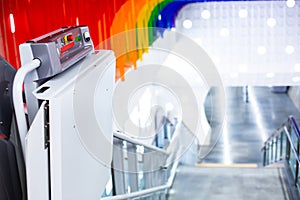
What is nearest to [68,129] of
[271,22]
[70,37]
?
[70,37]

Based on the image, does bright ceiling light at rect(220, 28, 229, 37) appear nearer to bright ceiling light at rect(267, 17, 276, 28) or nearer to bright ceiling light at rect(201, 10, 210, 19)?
bright ceiling light at rect(201, 10, 210, 19)

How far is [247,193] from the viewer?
5512 mm

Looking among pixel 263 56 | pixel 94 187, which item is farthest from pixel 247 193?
pixel 94 187

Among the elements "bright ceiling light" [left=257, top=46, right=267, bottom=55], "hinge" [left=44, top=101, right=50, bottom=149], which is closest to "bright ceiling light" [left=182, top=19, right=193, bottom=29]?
"bright ceiling light" [left=257, top=46, right=267, bottom=55]

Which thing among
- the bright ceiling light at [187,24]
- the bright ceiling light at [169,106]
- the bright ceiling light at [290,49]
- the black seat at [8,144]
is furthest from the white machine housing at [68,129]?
the bright ceiling light at [169,106]

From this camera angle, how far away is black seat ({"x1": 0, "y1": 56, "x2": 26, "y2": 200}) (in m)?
1.53

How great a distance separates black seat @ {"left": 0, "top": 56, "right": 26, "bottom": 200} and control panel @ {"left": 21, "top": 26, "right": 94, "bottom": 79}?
0.20m

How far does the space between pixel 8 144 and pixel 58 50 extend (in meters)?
0.40

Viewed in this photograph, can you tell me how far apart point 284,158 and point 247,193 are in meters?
1.30

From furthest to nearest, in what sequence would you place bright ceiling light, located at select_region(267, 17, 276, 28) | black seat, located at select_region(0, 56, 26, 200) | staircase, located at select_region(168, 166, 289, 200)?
bright ceiling light, located at select_region(267, 17, 276, 28), staircase, located at select_region(168, 166, 289, 200), black seat, located at select_region(0, 56, 26, 200)

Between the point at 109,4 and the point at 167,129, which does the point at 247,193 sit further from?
the point at 167,129

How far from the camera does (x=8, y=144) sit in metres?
1.53

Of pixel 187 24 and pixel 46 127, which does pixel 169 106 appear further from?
pixel 46 127

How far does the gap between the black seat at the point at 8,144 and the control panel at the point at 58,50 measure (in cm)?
20
